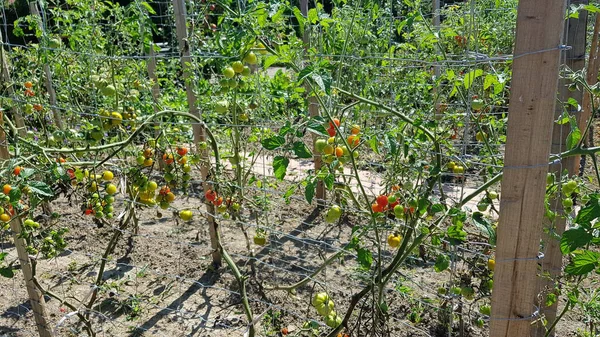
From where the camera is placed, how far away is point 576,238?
117cm

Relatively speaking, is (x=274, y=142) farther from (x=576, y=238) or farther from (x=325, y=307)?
(x=576, y=238)

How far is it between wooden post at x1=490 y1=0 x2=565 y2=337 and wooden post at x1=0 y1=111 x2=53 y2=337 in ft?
5.94

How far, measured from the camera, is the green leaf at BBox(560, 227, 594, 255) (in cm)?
115

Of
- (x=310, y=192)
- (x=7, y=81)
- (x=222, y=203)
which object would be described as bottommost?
(x=222, y=203)

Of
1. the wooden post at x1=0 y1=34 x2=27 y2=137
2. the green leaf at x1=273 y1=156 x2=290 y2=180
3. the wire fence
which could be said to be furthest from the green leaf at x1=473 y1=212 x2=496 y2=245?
the wooden post at x1=0 y1=34 x2=27 y2=137

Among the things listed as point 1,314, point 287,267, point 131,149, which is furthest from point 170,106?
point 1,314

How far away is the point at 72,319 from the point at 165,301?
0.46 meters

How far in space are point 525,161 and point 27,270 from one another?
2021 mm

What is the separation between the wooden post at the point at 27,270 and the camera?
7.24 ft

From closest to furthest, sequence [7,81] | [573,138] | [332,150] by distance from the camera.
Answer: [573,138], [332,150], [7,81]

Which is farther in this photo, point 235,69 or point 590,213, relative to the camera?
point 235,69

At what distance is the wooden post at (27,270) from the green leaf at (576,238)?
1.93 m

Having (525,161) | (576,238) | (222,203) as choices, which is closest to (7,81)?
(222,203)

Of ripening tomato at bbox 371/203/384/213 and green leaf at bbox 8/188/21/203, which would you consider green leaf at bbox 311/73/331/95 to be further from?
green leaf at bbox 8/188/21/203
